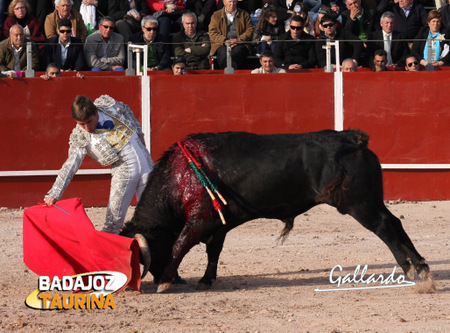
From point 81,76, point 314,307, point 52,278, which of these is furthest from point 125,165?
point 81,76

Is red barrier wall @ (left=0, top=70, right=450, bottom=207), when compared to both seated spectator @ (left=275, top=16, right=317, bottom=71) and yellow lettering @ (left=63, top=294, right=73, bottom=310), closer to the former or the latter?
seated spectator @ (left=275, top=16, right=317, bottom=71)

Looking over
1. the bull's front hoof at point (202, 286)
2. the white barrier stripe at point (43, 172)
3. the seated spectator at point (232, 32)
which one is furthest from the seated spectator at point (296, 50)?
the bull's front hoof at point (202, 286)

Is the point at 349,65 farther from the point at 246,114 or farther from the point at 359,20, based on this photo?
the point at 246,114

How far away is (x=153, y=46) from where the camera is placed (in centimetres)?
952

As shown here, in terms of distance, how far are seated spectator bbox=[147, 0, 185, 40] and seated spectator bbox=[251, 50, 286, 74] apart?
3.73 feet

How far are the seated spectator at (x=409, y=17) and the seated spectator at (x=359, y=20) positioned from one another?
0.68ft

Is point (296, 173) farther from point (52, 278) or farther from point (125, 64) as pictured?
point (125, 64)

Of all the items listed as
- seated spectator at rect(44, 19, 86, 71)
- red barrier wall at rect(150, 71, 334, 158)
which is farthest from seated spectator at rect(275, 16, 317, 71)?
seated spectator at rect(44, 19, 86, 71)

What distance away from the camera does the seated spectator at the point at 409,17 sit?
10.0m

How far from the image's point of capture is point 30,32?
384 inches

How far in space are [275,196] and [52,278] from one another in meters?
1.38

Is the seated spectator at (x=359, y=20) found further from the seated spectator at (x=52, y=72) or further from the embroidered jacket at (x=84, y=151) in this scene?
the embroidered jacket at (x=84, y=151)

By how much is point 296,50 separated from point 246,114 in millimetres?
830

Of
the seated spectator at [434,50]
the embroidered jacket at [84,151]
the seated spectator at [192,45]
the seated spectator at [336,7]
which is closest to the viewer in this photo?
the embroidered jacket at [84,151]
